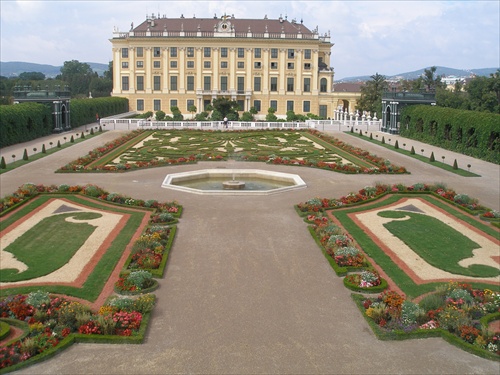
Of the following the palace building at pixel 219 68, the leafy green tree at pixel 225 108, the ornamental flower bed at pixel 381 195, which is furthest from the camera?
the palace building at pixel 219 68

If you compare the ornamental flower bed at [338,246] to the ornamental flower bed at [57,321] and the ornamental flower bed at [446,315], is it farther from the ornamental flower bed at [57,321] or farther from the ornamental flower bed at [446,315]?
the ornamental flower bed at [57,321]

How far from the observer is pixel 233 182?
33125 millimetres

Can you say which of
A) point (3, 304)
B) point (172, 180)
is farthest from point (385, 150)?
point (3, 304)

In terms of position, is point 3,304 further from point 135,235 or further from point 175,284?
point 135,235

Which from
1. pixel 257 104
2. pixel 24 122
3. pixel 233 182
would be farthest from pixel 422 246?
pixel 257 104

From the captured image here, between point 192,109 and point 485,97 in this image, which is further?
point 192,109

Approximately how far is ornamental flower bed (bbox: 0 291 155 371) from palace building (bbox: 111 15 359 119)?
270ft

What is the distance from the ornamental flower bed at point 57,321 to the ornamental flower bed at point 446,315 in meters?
6.53

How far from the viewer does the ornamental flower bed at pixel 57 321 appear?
12758mm

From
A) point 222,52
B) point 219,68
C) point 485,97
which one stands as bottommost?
point 485,97

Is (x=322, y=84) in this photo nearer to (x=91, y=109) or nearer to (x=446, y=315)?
(x=91, y=109)

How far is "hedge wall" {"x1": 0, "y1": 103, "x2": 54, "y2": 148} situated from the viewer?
163 feet

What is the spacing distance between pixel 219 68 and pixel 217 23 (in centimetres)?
889

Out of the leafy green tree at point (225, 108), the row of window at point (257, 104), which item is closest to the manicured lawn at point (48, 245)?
the leafy green tree at point (225, 108)
